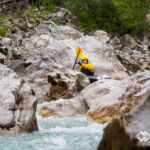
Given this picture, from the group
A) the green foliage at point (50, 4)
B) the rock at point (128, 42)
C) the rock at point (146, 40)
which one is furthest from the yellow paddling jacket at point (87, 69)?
the green foliage at point (50, 4)

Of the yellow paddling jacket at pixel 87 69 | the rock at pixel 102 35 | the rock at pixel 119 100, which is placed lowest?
the rock at pixel 102 35

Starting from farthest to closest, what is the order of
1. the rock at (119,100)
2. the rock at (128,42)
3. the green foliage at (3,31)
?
the rock at (128,42) → the green foliage at (3,31) → the rock at (119,100)

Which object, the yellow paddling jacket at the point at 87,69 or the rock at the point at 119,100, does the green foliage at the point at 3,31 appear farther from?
the rock at the point at 119,100

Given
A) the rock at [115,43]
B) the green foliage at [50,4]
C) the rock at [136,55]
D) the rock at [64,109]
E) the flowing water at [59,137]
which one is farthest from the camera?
the green foliage at [50,4]

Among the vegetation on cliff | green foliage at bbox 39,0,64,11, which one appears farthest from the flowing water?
green foliage at bbox 39,0,64,11

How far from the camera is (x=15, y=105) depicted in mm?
4035

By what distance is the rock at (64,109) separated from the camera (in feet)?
19.0

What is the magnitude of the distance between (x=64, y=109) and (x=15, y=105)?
2061 mm

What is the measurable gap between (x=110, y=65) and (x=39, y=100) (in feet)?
16.8

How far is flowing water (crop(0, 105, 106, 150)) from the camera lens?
3494 millimetres

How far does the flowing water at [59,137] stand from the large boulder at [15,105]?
6.0 inches

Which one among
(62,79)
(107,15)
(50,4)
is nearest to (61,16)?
(50,4)

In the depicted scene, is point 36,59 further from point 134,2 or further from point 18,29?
point 134,2

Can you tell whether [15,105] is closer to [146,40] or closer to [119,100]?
[119,100]
